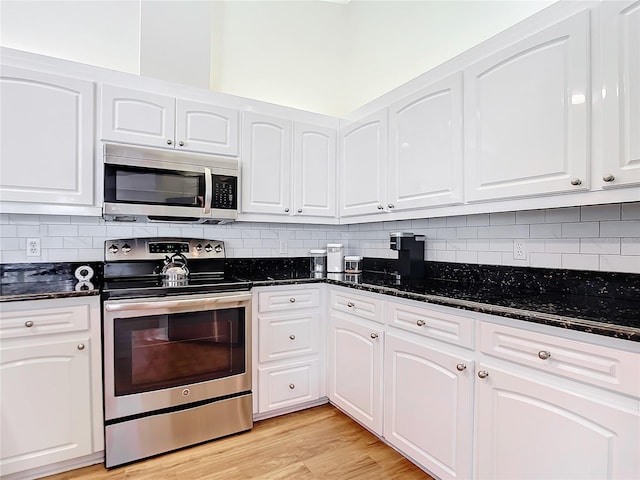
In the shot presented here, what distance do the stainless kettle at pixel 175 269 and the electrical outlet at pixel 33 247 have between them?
2.31ft

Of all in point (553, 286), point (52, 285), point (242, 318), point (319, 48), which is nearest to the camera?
point (553, 286)

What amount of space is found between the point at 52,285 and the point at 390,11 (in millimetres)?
3122

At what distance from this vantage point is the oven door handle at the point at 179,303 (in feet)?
6.09

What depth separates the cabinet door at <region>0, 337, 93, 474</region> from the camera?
66.4 inches

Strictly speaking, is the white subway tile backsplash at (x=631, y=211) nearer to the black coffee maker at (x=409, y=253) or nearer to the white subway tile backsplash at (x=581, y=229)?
the white subway tile backsplash at (x=581, y=229)

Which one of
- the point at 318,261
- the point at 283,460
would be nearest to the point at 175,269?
the point at 318,261

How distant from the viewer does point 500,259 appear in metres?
2.08

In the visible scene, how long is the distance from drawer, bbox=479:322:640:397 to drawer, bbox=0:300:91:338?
188 centimetres

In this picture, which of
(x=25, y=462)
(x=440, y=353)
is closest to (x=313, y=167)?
(x=440, y=353)

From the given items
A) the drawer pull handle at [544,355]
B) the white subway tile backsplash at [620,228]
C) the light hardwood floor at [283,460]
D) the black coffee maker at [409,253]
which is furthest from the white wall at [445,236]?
the light hardwood floor at [283,460]

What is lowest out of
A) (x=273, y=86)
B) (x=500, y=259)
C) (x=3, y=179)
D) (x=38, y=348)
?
(x=38, y=348)

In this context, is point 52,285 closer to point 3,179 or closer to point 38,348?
point 38,348

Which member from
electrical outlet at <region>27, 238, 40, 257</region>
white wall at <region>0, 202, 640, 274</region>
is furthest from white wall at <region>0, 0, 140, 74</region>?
electrical outlet at <region>27, 238, 40, 257</region>

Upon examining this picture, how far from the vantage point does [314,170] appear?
277cm
